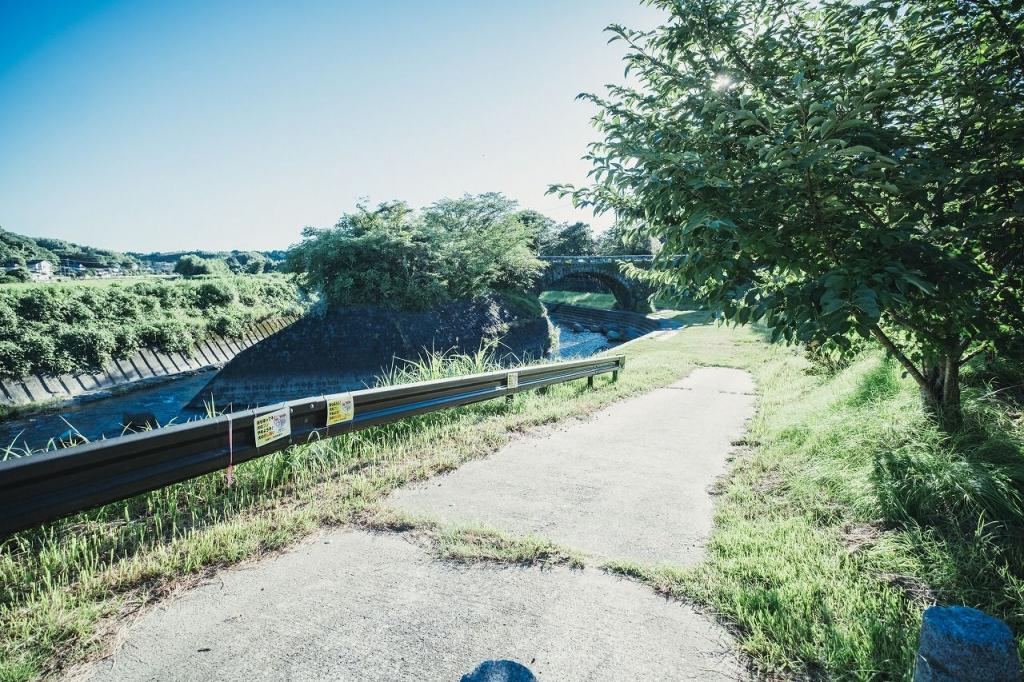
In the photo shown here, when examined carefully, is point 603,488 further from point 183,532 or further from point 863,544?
point 183,532

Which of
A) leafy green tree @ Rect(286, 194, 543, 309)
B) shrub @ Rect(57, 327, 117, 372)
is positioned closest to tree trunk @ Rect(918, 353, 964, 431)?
leafy green tree @ Rect(286, 194, 543, 309)

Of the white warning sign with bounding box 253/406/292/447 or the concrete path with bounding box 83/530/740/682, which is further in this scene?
the white warning sign with bounding box 253/406/292/447

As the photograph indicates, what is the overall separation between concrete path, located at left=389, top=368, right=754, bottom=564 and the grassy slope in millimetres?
213

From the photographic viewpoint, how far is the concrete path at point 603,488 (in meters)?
3.27

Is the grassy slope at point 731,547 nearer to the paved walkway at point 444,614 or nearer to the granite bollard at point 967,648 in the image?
the paved walkway at point 444,614

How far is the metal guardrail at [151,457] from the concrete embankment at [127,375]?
15.0 metres

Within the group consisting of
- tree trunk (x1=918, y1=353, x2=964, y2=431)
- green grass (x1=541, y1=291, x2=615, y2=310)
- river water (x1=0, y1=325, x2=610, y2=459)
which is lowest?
river water (x1=0, y1=325, x2=610, y2=459)

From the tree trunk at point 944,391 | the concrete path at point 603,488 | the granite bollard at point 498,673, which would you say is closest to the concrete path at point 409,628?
the concrete path at point 603,488

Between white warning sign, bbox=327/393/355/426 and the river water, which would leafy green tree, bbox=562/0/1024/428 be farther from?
the river water

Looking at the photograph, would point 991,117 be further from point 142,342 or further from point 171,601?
point 142,342

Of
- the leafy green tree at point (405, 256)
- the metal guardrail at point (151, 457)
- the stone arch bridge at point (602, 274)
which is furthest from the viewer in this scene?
the stone arch bridge at point (602, 274)

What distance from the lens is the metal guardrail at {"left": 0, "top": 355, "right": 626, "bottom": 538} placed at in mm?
2521

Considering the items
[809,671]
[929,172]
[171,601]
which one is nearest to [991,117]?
[929,172]

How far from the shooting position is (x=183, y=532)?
300 cm
